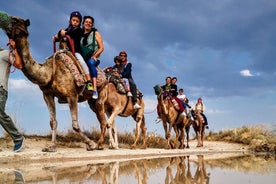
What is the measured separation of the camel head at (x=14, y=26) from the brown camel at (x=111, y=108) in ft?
11.7

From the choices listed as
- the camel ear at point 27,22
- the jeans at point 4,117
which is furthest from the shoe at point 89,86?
the camel ear at point 27,22

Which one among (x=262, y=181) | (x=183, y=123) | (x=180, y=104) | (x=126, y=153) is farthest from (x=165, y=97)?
(x=262, y=181)

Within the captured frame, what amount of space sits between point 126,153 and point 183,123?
25.4 feet

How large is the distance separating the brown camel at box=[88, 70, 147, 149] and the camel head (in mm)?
3571

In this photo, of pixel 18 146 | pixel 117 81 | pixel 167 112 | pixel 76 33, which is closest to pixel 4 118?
pixel 18 146

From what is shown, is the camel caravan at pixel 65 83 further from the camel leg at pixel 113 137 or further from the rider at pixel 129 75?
the rider at pixel 129 75

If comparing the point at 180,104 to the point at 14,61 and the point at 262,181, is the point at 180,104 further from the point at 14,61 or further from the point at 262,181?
the point at 262,181

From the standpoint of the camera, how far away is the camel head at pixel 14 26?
8.60 meters

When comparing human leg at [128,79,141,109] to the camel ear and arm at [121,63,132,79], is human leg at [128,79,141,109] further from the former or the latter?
the camel ear

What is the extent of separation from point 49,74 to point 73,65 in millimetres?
766

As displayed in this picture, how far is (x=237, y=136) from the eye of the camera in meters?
24.2

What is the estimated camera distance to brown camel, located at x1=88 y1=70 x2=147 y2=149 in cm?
1195

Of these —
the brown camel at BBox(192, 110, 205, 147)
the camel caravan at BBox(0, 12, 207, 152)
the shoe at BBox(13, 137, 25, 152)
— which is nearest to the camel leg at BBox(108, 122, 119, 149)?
the camel caravan at BBox(0, 12, 207, 152)

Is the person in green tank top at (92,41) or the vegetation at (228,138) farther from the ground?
the person in green tank top at (92,41)
